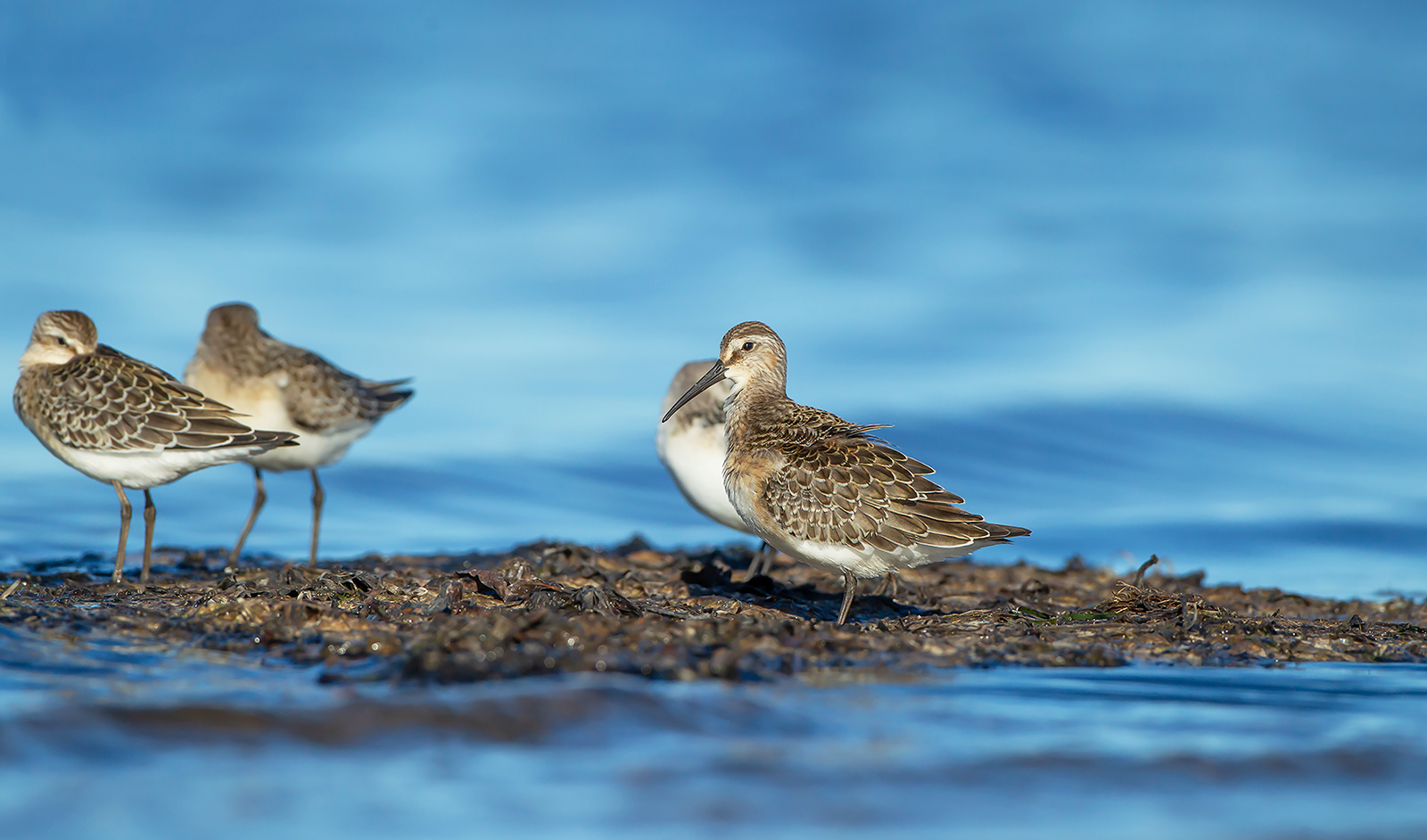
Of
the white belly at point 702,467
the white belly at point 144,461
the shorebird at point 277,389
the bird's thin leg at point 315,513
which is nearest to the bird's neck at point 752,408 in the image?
the white belly at point 702,467

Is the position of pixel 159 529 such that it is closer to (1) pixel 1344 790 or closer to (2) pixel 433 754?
(2) pixel 433 754

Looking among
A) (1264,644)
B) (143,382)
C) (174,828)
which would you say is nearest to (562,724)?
(174,828)

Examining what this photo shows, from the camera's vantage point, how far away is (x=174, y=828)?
407 centimetres

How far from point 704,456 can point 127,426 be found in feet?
14.5

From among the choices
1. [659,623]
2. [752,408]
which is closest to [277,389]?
→ [752,408]

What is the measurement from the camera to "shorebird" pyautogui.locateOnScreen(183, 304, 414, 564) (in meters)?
11.2

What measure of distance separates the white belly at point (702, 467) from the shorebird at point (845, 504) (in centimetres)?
182

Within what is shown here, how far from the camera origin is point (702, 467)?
10234 mm

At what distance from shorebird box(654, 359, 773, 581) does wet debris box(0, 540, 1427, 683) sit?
0.73 m

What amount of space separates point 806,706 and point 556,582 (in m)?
3.16

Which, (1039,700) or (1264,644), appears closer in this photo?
(1039,700)

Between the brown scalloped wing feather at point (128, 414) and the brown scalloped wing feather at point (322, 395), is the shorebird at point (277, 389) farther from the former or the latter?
the brown scalloped wing feather at point (128, 414)

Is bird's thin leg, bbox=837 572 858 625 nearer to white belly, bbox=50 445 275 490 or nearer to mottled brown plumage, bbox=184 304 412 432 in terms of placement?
white belly, bbox=50 445 275 490

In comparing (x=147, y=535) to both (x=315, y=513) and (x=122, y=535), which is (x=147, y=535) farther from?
(x=315, y=513)
